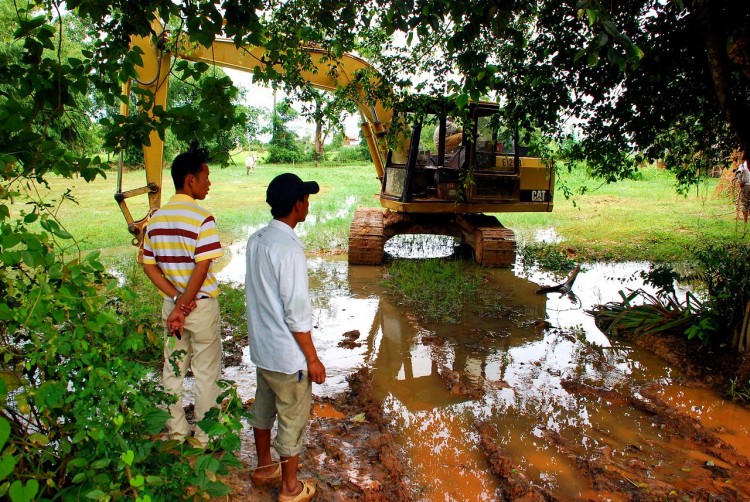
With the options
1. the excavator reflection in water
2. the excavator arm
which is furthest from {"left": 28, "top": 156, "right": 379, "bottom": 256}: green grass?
the excavator reflection in water

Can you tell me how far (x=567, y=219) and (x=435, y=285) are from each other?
24.8ft

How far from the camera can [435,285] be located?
797 cm

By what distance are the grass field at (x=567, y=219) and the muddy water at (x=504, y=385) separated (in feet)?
10.5

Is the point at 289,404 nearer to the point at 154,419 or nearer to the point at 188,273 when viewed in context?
the point at 154,419

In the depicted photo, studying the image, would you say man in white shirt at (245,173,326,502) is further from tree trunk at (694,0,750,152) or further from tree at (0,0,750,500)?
tree trunk at (694,0,750,152)

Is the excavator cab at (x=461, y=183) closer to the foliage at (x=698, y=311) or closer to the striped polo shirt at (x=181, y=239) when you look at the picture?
the foliage at (x=698, y=311)

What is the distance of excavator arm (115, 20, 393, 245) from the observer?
6305 millimetres

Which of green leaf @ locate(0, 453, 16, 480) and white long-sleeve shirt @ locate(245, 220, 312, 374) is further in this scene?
white long-sleeve shirt @ locate(245, 220, 312, 374)

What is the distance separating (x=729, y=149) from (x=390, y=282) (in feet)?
15.6

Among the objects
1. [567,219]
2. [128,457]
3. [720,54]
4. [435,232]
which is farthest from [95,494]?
[567,219]

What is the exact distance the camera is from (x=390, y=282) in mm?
8281

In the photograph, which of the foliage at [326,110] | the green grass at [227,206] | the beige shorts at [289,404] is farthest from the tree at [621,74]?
the green grass at [227,206]

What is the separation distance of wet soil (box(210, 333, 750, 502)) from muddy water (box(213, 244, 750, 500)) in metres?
0.04

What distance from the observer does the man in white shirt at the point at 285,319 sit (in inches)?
112
